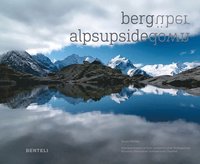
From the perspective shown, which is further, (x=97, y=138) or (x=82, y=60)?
(x=82, y=60)

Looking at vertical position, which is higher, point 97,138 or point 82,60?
point 82,60

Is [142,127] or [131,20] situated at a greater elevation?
[131,20]

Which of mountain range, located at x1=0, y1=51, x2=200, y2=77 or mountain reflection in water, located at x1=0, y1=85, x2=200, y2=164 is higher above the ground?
mountain range, located at x1=0, y1=51, x2=200, y2=77

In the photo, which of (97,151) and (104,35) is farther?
(104,35)

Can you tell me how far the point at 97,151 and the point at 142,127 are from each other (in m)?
5.37

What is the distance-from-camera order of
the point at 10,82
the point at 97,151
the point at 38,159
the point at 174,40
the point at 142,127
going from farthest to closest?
the point at 10,82 < the point at 142,127 < the point at 174,40 < the point at 97,151 < the point at 38,159

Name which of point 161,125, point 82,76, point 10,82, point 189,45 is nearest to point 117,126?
point 161,125

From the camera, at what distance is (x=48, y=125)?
1662 centimetres

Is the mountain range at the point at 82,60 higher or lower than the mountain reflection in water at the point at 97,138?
higher

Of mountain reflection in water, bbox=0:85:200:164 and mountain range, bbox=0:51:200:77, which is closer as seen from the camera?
mountain reflection in water, bbox=0:85:200:164

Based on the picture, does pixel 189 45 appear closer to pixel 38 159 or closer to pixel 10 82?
pixel 38 159

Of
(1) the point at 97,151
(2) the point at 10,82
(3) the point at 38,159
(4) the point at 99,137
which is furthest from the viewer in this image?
(2) the point at 10,82

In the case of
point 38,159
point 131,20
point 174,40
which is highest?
point 131,20

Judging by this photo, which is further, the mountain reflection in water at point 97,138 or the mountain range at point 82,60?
the mountain range at point 82,60
